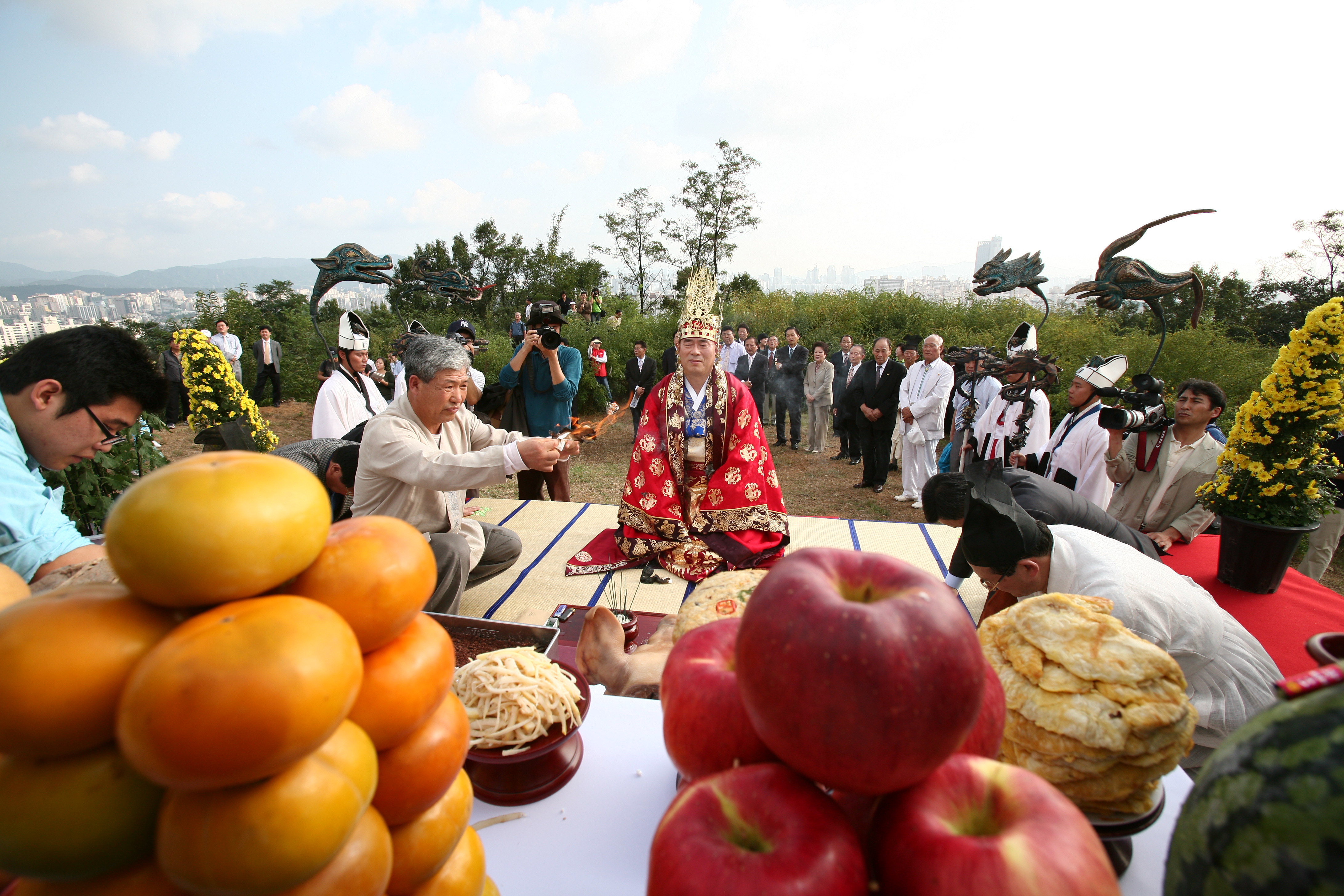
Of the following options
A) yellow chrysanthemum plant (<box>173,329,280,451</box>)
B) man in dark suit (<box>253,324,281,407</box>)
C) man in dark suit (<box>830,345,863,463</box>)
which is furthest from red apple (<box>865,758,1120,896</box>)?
man in dark suit (<box>253,324,281,407</box>)

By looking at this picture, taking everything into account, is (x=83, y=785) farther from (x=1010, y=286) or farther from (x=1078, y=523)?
(x=1010, y=286)

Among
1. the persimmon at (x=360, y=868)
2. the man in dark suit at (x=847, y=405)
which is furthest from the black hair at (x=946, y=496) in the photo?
the man in dark suit at (x=847, y=405)

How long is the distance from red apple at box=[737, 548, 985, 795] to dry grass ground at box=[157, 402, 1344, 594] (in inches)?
214

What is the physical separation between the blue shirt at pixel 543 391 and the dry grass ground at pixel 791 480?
1272mm

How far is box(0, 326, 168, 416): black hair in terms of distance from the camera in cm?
196

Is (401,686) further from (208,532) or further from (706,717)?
(706,717)

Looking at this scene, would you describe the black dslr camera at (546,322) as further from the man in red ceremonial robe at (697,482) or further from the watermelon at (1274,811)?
the watermelon at (1274,811)

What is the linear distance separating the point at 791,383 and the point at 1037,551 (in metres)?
8.75

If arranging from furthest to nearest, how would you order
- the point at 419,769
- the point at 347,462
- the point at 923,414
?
the point at 923,414 < the point at 347,462 < the point at 419,769

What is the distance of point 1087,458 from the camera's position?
15.2 ft

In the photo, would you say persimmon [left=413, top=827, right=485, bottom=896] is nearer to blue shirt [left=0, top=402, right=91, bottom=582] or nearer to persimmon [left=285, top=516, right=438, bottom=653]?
persimmon [left=285, top=516, right=438, bottom=653]

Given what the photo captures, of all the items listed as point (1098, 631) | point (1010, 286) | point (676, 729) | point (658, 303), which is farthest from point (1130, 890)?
point (658, 303)

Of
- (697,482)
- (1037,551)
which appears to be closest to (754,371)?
(697,482)

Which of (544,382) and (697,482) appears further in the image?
(544,382)
